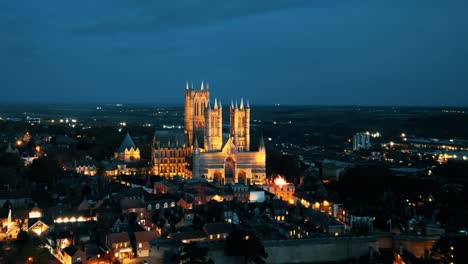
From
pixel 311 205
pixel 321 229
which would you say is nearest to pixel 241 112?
pixel 311 205

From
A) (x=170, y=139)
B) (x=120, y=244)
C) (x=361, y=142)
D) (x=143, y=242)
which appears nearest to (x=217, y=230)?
(x=143, y=242)

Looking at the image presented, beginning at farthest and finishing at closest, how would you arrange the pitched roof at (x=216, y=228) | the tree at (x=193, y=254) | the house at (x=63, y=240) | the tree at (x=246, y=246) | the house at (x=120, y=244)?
the pitched roof at (x=216, y=228) → the house at (x=63, y=240) → the house at (x=120, y=244) → the tree at (x=246, y=246) → the tree at (x=193, y=254)

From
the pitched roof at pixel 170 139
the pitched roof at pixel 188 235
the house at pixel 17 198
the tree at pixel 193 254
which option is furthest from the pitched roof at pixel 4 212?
the pitched roof at pixel 170 139

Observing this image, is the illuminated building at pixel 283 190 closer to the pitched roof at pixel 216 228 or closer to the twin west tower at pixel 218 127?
the twin west tower at pixel 218 127

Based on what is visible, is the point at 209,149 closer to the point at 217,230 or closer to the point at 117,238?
the point at 217,230

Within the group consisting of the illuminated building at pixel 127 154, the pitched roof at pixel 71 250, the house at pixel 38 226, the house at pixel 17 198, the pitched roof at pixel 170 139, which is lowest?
the pitched roof at pixel 71 250

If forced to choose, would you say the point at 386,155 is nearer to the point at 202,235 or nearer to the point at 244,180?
the point at 244,180

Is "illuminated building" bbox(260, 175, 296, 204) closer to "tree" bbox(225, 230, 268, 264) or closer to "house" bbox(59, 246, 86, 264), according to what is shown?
"tree" bbox(225, 230, 268, 264)
